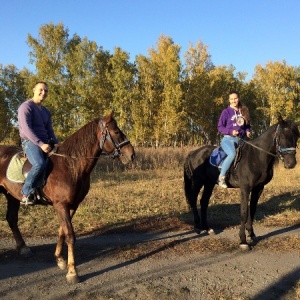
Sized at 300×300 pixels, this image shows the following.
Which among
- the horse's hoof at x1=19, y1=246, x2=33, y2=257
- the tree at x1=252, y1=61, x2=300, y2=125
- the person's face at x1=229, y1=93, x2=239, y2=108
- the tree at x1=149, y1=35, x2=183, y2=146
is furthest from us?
the tree at x1=252, y1=61, x2=300, y2=125

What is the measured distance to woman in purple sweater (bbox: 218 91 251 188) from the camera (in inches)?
272

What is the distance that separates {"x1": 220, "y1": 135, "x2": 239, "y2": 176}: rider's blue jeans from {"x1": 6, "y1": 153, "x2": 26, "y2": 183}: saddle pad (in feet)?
13.0

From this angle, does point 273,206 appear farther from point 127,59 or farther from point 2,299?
point 127,59

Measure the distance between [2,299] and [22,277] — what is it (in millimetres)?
711

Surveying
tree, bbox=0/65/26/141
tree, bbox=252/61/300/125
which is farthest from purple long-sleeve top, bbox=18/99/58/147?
tree, bbox=252/61/300/125

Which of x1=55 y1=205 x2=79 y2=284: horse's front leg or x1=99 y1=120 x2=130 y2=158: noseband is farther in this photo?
x1=99 y1=120 x2=130 y2=158: noseband

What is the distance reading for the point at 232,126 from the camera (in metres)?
7.01

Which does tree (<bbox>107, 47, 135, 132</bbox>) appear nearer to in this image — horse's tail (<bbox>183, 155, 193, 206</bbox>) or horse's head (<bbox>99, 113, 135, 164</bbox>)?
horse's tail (<bbox>183, 155, 193, 206</bbox>)

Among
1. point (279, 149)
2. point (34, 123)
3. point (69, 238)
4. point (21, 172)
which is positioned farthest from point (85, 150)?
point (279, 149)

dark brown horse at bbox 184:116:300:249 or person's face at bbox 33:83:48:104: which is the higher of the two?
person's face at bbox 33:83:48:104

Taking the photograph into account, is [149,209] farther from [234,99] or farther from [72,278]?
[72,278]

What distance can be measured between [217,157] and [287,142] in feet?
5.57

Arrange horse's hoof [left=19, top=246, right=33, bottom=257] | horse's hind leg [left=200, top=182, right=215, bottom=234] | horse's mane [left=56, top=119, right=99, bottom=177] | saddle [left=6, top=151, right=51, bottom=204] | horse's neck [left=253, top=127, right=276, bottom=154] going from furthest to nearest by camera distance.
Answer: horse's hind leg [left=200, top=182, right=215, bottom=234] → horse's neck [left=253, top=127, right=276, bottom=154] → horse's hoof [left=19, top=246, right=33, bottom=257] → saddle [left=6, top=151, right=51, bottom=204] → horse's mane [left=56, top=119, right=99, bottom=177]

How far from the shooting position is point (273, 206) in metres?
9.80
